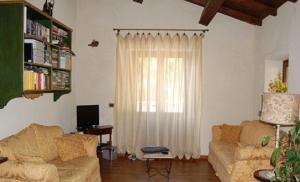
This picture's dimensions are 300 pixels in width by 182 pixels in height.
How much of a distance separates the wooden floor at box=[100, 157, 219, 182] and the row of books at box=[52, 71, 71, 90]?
5.07ft

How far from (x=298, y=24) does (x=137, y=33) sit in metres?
2.88

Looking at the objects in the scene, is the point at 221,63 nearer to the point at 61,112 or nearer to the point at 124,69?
the point at 124,69

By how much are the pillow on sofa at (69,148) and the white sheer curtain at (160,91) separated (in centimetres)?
172

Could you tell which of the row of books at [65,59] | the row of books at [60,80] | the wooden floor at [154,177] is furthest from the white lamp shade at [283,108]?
the row of books at [65,59]

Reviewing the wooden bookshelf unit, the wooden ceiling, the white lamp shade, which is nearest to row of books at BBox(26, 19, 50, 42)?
the wooden bookshelf unit

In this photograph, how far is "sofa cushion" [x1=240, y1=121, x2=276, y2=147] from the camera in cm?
413

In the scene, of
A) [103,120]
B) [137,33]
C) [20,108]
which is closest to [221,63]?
[137,33]

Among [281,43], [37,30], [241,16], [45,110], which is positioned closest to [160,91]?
[241,16]

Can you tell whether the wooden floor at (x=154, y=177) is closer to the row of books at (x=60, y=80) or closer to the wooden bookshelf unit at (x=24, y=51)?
the row of books at (x=60, y=80)

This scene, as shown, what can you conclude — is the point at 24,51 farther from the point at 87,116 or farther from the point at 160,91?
the point at 160,91

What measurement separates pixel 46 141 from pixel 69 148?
32cm

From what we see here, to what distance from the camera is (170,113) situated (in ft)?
18.4

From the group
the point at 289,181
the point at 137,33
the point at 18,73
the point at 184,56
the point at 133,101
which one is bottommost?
the point at 289,181

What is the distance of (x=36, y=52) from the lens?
3.38 meters
